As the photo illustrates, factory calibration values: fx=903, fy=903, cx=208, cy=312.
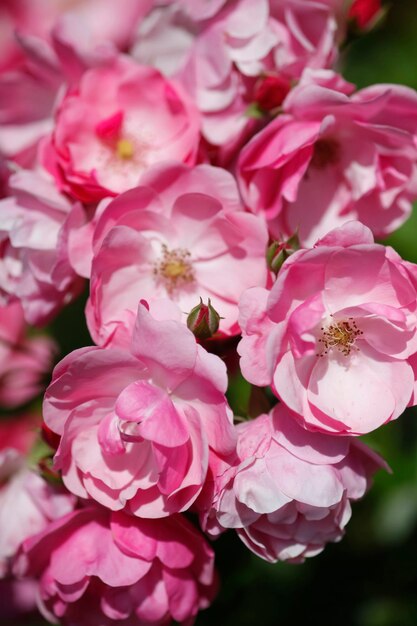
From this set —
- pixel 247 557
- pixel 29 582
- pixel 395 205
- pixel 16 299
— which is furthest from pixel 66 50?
pixel 29 582

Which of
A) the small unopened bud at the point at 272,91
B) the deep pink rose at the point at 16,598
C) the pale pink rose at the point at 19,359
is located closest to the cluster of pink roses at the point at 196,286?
the small unopened bud at the point at 272,91

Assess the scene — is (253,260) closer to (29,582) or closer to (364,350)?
(364,350)

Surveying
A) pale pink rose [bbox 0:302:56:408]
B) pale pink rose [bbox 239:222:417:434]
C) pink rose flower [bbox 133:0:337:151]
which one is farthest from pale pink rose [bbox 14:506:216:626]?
pink rose flower [bbox 133:0:337:151]

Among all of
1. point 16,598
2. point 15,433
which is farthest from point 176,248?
point 16,598

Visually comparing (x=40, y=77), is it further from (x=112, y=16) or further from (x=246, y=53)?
(x=112, y=16)

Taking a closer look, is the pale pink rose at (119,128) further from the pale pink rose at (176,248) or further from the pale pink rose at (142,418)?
the pale pink rose at (142,418)

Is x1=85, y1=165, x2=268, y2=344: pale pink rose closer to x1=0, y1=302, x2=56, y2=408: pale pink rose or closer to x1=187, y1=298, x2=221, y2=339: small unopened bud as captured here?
x1=187, y1=298, x2=221, y2=339: small unopened bud
